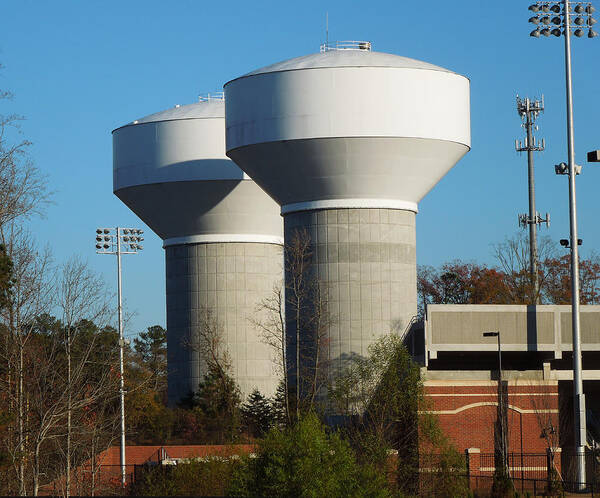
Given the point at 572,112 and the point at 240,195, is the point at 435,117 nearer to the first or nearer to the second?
the point at 572,112

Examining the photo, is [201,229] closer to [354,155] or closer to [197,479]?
[354,155]

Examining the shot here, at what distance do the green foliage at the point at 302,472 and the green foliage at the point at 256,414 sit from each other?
2830cm

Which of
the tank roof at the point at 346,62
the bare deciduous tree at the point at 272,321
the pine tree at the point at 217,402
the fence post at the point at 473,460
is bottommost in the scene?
the fence post at the point at 473,460

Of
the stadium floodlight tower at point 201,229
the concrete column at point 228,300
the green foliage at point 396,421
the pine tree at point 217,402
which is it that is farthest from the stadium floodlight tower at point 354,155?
the concrete column at point 228,300

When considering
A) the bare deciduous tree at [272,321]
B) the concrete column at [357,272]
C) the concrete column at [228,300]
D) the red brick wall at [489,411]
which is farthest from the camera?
the concrete column at [228,300]

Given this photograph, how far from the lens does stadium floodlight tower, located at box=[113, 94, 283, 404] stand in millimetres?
62875

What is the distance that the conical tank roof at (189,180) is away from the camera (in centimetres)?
6262

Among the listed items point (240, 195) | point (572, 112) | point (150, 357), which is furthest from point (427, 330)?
point (150, 357)

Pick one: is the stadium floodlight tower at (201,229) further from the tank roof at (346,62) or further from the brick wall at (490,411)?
the brick wall at (490,411)

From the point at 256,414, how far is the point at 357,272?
10.9 meters

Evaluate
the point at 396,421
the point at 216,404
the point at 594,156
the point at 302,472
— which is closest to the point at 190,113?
the point at 216,404

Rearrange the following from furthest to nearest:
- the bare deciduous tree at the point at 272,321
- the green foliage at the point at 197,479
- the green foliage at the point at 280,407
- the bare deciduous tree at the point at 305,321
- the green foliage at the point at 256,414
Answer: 1. the bare deciduous tree at the point at 272,321
2. the green foliage at the point at 256,414
3. the green foliage at the point at 280,407
4. the bare deciduous tree at the point at 305,321
5. the green foliage at the point at 197,479

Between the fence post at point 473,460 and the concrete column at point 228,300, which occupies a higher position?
the concrete column at point 228,300

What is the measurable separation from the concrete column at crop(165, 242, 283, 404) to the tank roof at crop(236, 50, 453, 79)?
596 inches
